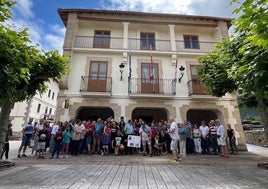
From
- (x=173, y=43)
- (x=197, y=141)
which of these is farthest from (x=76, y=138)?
(x=173, y=43)

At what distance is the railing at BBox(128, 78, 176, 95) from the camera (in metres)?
12.1

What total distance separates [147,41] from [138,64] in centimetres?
236

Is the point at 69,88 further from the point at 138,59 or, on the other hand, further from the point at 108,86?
the point at 138,59

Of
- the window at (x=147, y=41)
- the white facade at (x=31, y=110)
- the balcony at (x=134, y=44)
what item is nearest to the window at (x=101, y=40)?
the balcony at (x=134, y=44)

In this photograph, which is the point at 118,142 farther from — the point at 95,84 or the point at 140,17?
the point at 140,17

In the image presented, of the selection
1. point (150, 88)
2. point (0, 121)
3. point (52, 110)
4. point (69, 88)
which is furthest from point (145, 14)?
A: point (52, 110)

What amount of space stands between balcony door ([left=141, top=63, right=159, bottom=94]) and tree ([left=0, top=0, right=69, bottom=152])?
6.26m

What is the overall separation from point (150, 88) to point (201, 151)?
513 centimetres

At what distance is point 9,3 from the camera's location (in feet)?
13.3

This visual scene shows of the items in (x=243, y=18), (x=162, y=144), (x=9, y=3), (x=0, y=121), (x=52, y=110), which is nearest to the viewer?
(x=243, y=18)

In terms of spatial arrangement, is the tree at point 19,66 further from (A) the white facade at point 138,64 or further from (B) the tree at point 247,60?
(B) the tree at point 247,60

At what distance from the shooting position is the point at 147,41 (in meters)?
13.8

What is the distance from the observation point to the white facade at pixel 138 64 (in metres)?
11.8

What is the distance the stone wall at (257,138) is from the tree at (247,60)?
9154mm
